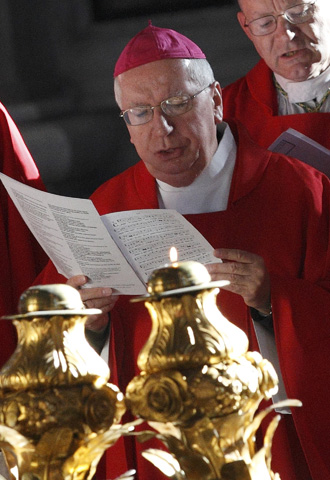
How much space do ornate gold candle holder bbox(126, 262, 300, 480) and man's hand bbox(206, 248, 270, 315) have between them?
919mm

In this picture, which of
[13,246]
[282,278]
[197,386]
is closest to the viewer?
[197,386]

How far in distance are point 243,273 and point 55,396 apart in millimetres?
1061

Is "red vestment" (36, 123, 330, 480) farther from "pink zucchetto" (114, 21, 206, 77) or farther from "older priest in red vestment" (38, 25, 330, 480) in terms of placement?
"pink zucchetto" (114, 21, 206, 77)

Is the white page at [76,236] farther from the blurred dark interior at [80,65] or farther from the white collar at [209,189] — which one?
the blurred dark interior at [80,65]

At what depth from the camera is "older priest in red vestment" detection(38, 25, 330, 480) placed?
6.89ft

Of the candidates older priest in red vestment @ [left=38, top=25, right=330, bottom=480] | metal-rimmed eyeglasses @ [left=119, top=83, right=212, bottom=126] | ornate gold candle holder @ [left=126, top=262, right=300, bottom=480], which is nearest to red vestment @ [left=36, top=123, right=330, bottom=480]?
older priest in red vestment @ [left=38, top=25, right=330, bottom=480]

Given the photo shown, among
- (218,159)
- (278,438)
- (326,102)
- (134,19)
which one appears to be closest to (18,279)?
(218,159)

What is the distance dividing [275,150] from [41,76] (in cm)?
149

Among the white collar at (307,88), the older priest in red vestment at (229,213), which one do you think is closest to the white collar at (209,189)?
the older priest in red vestment at (229,213)

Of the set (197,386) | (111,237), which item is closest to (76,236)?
(111,237)

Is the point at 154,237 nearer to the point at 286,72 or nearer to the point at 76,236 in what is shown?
the point at 76,236

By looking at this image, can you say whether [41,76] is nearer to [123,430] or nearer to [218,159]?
[218,159]

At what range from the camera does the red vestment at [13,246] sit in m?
2.74

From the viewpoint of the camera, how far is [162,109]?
240 centimetres
